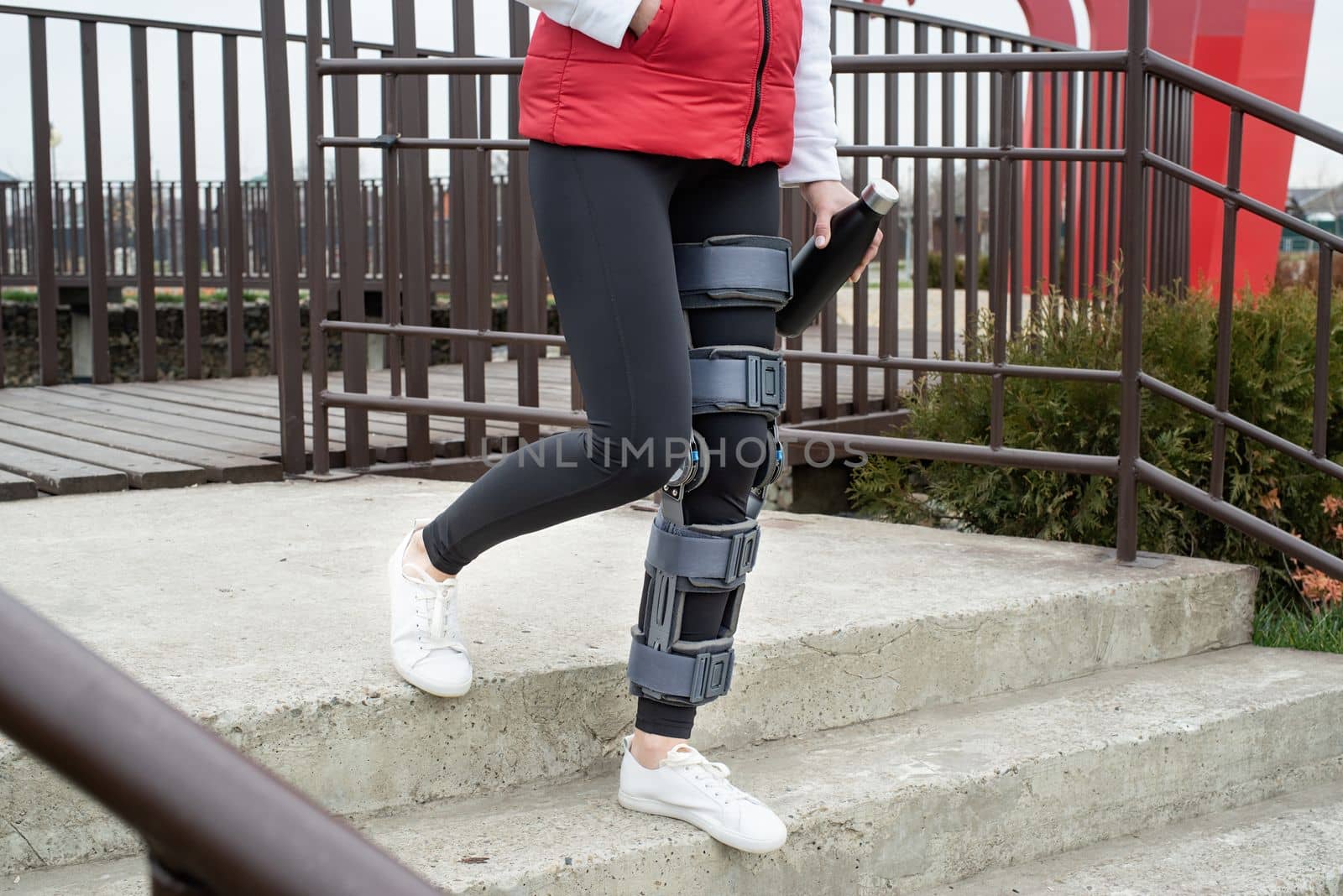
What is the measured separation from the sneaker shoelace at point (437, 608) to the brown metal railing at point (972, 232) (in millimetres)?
1517

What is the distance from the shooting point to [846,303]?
1205 cm

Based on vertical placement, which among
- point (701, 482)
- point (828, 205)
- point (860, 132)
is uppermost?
point (860, 132)

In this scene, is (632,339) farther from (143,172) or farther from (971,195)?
(143,172)

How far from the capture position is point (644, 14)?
169cm

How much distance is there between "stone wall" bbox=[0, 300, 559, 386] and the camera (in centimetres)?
1085

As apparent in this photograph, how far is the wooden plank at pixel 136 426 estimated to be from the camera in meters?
4.11

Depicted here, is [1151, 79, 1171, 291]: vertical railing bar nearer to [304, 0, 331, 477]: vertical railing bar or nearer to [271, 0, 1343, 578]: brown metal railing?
[271, 0, 1343, 578]: brown metal railing

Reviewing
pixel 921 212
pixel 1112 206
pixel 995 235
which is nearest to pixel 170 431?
pixel 995 235

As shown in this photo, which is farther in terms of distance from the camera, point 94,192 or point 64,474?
point 94,192

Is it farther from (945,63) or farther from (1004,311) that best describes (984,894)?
(945,63)

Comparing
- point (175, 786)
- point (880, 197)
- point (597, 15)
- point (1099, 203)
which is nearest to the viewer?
point (175, 786)

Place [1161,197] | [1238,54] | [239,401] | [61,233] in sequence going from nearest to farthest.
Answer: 1. [239,401]
2. [1161,197]
3. [1238,54]
4. [61,233]

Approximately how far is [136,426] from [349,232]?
1.19 m

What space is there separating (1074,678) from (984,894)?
750 millimetres
